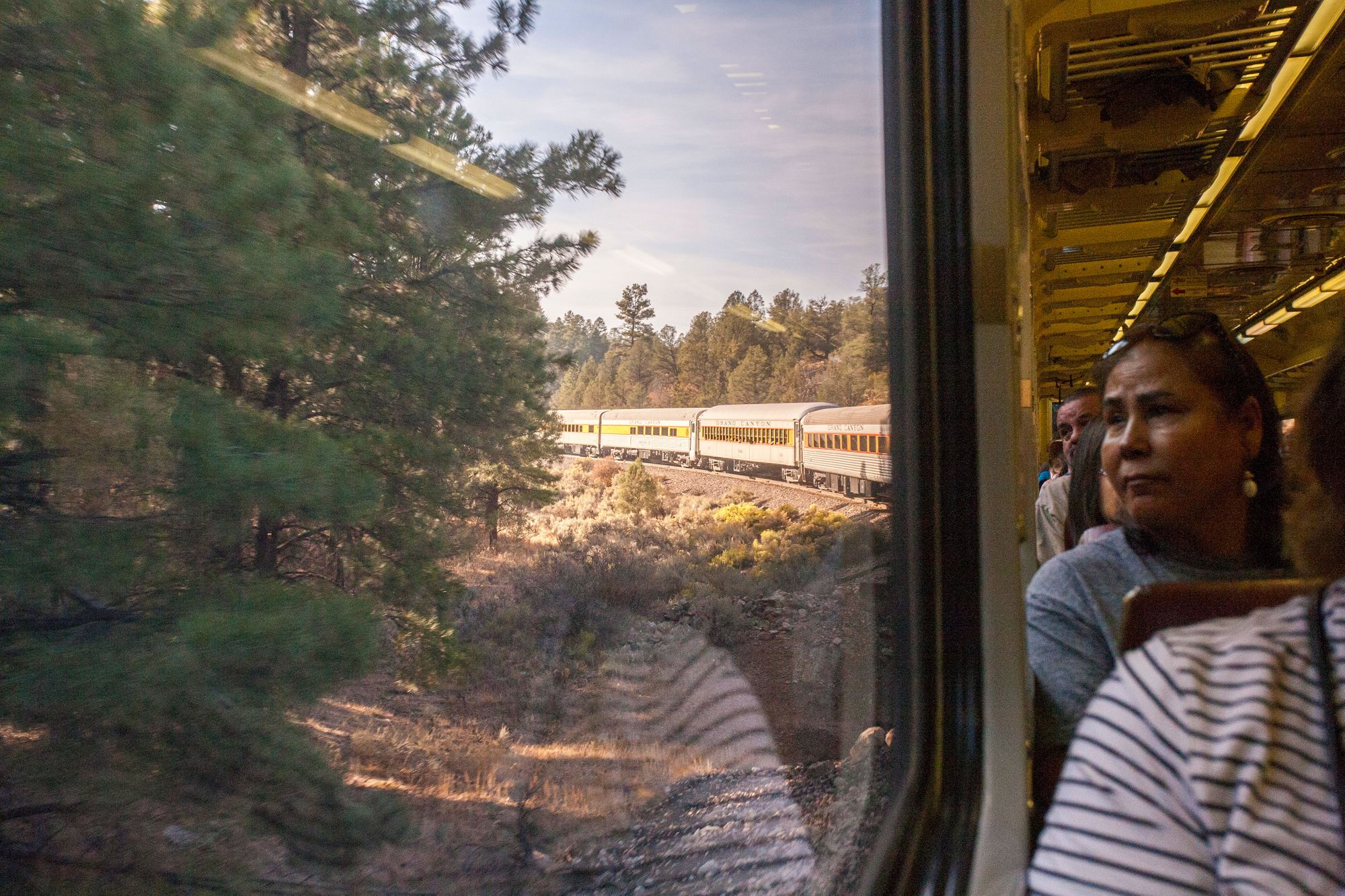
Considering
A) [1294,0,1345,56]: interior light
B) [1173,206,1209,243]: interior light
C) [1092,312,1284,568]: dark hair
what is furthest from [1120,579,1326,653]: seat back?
[1173,206,1209,243]: interior light

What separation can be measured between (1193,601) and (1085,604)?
15.7 inches

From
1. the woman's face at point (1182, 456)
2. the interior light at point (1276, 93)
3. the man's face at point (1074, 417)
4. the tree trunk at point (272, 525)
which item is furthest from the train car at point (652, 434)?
the interior light at point (1276, 93)

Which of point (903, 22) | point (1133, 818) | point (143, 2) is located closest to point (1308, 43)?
point (903, 22)

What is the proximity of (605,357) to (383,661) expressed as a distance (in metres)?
0.51

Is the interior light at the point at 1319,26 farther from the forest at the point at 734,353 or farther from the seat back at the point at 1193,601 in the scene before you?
the seat back at the point at 1193,601

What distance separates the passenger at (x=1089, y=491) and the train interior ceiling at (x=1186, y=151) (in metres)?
0.28

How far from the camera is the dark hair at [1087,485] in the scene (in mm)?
1972

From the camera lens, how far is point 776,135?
1559mm

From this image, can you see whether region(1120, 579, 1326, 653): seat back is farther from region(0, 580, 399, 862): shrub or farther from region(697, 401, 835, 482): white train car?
region(0, 580, 399, 862): shrub

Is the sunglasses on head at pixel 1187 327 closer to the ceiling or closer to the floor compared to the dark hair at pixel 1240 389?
closer to the ceiling

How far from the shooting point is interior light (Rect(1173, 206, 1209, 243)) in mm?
4559

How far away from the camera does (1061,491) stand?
2760 mm

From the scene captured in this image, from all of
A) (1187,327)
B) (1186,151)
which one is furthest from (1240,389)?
(1186,151)

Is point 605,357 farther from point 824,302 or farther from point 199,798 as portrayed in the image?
point 199,798
